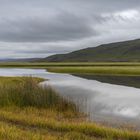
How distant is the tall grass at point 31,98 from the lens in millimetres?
19828

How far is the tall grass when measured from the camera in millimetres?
19828

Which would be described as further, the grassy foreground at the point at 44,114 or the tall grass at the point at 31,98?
the tall grass at the point at 31,98

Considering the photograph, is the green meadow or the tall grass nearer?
the green meadow

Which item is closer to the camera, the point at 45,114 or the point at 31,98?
the point at 45,114

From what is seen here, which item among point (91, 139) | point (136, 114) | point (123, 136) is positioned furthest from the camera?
point (136, 114)

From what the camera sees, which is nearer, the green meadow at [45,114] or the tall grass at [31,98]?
the green meadow at [45,114]

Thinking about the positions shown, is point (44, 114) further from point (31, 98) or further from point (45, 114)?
point (31, 98)

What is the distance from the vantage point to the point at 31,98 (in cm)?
2005

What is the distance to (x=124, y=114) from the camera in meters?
21.3

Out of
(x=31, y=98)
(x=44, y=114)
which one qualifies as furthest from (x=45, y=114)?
(x=31, y=98)

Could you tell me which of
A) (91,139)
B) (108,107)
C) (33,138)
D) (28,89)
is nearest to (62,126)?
(91,139)

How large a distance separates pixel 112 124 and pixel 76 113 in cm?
339

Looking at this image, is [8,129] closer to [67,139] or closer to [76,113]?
[67,139]

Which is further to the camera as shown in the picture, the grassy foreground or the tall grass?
the tall grass
